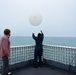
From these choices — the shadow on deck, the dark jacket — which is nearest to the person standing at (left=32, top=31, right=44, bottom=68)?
the dark jacket

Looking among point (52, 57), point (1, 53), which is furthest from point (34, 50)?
point (1, 53)

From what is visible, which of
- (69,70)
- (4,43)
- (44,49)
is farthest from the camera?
(44,49)

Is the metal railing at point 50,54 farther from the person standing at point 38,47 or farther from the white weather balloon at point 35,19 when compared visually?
the white weather balloon at point 35,19

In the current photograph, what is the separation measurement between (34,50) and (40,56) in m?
0.28

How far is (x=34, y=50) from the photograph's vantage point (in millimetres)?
5246

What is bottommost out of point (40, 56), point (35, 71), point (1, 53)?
point (35, 71)

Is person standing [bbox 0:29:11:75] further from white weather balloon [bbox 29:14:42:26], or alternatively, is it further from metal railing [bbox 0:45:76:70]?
white weather balloon [bbox 29:14:42:26]

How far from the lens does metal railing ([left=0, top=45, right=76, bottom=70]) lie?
4.63 meters

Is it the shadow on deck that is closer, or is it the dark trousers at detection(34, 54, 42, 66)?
the shadow on deck

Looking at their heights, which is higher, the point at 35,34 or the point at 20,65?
the point at 35,34

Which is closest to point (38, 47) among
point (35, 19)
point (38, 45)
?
point (38, 45)

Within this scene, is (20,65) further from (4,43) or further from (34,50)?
(4,43)

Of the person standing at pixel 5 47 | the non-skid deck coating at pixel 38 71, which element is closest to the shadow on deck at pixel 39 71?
the non-skid deck coating at pixel 38 71

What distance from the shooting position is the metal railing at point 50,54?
15.2 feet
